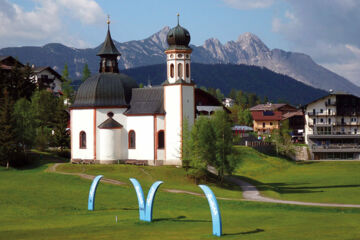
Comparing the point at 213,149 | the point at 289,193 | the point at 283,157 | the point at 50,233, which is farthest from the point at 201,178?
the point at 283,157

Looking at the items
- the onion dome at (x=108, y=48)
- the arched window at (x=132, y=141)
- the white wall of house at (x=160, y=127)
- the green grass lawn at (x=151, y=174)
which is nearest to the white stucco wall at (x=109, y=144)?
the arched window at (x=132, y=141)

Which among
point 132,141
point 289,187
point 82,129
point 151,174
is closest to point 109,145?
point 132,141

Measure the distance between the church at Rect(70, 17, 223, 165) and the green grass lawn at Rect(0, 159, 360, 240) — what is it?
12.5m

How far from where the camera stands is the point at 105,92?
228 ft

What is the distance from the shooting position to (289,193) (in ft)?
192

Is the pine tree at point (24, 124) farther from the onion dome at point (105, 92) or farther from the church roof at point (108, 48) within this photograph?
the church roof at point (108, 48)

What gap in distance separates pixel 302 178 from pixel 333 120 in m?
50.7

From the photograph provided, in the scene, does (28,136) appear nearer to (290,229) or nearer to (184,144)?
(184,144)

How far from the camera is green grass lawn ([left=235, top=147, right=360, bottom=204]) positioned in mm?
55656

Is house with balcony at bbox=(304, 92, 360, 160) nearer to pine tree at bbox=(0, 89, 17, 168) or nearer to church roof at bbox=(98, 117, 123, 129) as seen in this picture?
church roof at bbox=(98, 117, 123, 129)

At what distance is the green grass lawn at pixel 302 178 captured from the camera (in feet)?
183

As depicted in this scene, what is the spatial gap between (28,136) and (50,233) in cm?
4153

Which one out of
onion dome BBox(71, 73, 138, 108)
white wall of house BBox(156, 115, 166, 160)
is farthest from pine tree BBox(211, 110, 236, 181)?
onion dome BBox(71, 73, 138, 108)

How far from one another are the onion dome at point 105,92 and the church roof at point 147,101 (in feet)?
3.49
